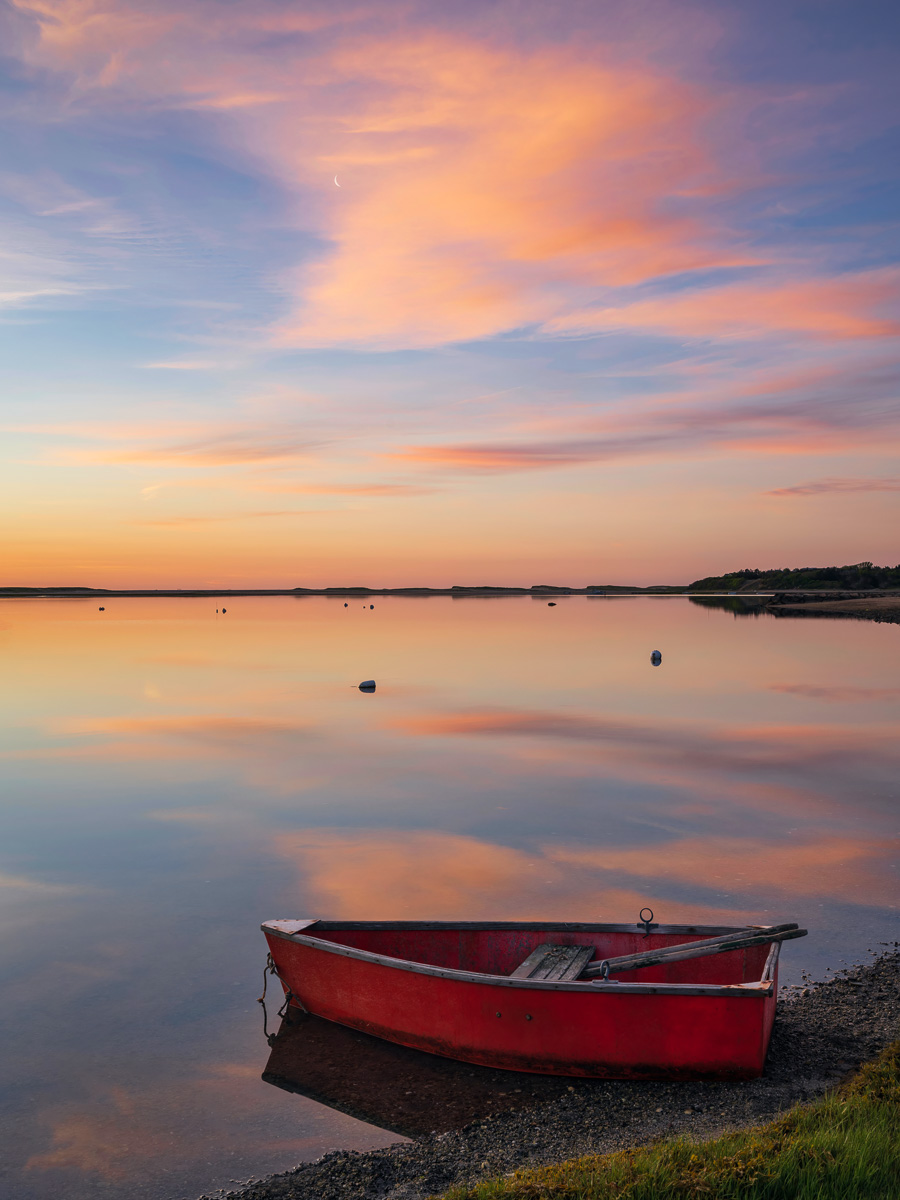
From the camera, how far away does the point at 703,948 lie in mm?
8328

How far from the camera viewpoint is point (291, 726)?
97.2 feet

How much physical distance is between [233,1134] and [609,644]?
5707cm

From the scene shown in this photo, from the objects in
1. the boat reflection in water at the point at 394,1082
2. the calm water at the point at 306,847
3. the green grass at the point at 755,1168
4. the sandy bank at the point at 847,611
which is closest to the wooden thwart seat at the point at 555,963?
the boat reflection in water at the point at 394,1082

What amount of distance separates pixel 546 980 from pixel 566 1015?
33cm

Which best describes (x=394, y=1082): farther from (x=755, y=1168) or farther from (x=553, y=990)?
(x=755, y=1168)

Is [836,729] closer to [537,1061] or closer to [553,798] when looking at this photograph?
[553,798]

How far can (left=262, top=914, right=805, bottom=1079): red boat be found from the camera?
7863mm

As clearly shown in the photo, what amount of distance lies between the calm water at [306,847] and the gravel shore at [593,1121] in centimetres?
66

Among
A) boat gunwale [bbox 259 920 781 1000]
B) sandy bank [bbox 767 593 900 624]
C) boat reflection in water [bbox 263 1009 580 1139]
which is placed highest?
sandy bank [bbox 767 593 900 624]

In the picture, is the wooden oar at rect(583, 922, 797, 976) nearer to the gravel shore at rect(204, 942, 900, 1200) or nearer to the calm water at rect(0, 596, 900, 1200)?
the gravel shore at rect(204, 942, 900, 1200)

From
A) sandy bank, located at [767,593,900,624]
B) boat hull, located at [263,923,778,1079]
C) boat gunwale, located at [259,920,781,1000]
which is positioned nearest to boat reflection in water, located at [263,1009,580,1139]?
boat hull, located at [263,923,778,1079]

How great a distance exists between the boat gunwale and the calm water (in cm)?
108

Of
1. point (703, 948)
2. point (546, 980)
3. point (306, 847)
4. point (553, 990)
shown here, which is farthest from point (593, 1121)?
point (306, 847)

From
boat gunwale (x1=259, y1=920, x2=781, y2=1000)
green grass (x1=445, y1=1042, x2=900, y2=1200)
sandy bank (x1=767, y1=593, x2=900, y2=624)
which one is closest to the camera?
green grass (x1=445, y1=1042, x2=900, y2=1200)
